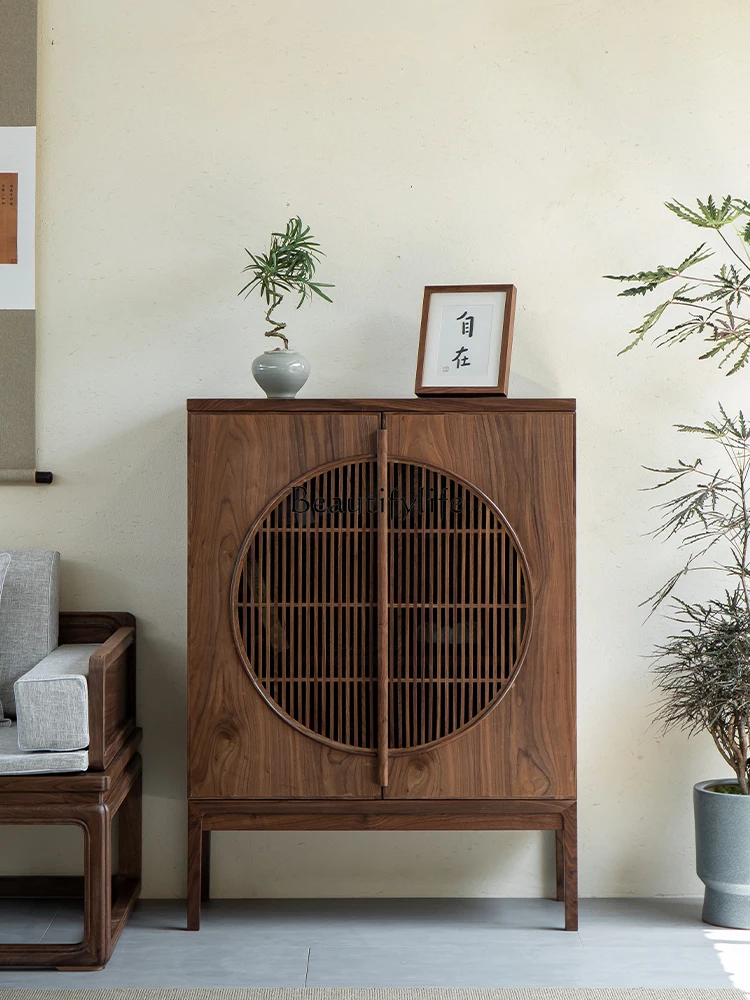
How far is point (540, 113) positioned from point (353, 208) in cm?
57

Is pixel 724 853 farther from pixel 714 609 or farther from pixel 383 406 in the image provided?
pixel 383 406

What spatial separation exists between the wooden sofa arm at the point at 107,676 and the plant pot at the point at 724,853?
1.43 metres

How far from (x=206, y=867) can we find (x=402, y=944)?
0.61m

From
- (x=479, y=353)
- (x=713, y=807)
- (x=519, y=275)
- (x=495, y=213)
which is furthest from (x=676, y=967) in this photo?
(x=495, y=213)

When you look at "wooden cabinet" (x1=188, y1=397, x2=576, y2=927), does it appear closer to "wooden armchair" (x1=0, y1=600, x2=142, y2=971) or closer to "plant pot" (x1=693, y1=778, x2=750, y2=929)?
"wooden armchair" (x1=0, y1=600, x2=142, y2=971)

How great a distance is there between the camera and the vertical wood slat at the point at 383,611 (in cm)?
229

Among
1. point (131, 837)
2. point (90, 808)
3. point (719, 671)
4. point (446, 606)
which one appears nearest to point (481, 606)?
point (446, 606)

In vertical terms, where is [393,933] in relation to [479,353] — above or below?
below

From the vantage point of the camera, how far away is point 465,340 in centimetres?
250

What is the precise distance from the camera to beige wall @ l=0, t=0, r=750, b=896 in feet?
8.78

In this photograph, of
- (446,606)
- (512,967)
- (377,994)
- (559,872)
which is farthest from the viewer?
(559,872)

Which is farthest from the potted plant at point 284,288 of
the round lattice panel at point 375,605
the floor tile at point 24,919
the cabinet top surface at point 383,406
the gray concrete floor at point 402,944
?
the floor tile at point 24,919

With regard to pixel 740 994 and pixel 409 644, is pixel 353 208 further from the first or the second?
pixel 740 994

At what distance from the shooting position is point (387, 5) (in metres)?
2.68
